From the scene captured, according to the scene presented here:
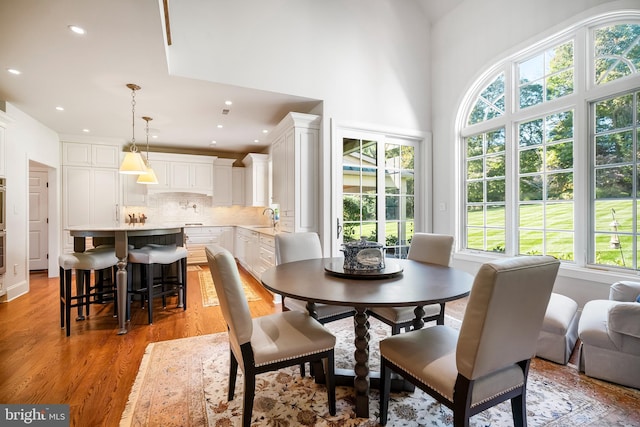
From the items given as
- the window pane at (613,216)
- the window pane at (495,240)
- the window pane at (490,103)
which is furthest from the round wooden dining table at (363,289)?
the window pane at (490,103)

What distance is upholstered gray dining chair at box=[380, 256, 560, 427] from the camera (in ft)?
3.74

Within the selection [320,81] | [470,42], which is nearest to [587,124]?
[470,42]

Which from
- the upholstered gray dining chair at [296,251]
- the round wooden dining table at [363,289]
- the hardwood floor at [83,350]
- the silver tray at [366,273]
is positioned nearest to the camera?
the round wooden dining table at [363,289]

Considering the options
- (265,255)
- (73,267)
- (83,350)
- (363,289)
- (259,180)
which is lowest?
(83,350)

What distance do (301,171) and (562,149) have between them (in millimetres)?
2930

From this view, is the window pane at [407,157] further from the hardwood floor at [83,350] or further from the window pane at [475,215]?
the hardwood floor at [83,350]

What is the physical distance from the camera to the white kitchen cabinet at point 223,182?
687 cm

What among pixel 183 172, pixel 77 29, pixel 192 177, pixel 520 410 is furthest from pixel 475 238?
pixel 183 172

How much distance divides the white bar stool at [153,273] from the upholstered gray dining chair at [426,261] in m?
2.27

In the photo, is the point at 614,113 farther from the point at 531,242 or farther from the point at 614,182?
the point at 531,242

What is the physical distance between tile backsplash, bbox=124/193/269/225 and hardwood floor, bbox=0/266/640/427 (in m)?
2.92

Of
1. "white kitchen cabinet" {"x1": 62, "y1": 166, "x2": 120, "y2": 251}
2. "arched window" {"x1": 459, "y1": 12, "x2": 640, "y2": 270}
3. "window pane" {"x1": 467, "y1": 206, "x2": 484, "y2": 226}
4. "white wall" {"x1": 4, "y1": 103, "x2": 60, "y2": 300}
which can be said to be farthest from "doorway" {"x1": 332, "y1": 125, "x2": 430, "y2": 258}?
"white kitchen cabinet" {"x1": 62, "y1": 166, "x2": 120, "y2": 251}

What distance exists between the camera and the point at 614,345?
195cm

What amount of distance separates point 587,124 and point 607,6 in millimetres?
1032
